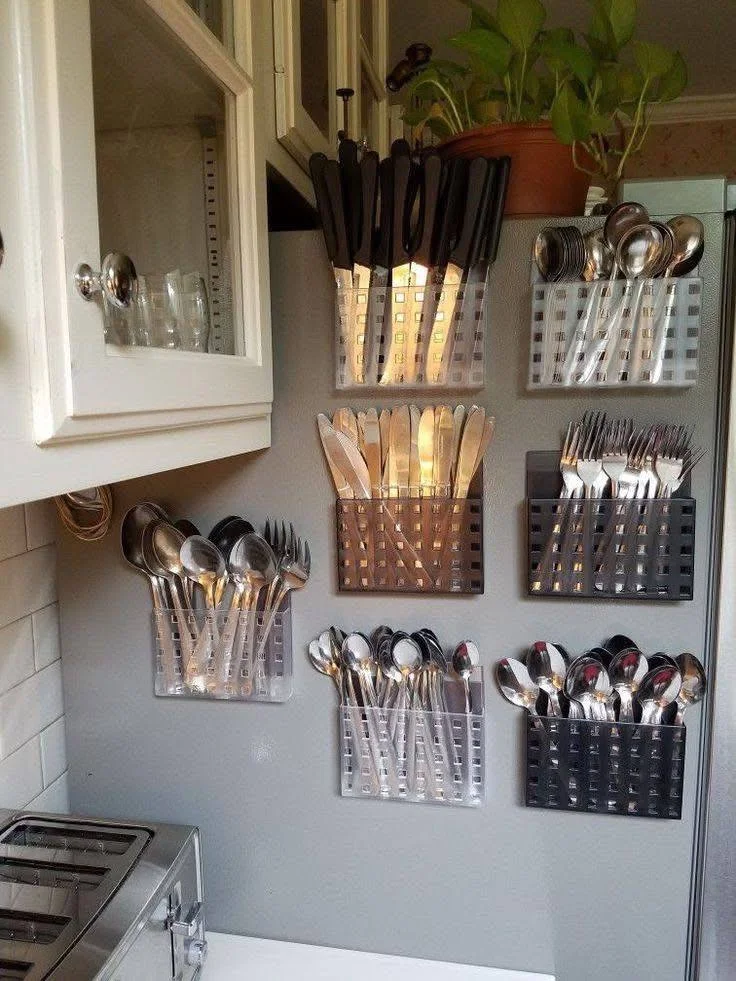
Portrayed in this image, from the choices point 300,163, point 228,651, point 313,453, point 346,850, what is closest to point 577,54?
point 300,163

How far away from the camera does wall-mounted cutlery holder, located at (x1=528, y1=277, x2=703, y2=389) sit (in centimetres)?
85

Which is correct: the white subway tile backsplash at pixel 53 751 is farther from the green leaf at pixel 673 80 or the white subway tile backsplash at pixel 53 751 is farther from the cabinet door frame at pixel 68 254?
the green leaf at pixel 673 80

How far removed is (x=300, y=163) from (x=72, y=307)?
0.61 meters

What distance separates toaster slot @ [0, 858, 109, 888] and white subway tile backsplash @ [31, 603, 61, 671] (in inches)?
9.9

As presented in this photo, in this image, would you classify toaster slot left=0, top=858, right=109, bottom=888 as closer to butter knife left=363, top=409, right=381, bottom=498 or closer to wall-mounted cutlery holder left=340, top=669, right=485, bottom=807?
wall-mounted cutlery holder left=340, top=669, right=485, bottom=807

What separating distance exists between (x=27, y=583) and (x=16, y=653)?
92 millimetres

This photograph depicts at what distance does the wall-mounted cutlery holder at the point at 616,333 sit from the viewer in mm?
849

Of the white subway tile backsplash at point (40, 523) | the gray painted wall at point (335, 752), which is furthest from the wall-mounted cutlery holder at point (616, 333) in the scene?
the white subway tile backsplash at point (40, 523)

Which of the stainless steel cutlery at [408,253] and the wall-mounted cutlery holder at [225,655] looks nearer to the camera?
the stainless steel cutlery at [408,253]

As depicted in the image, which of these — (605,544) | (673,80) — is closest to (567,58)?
(673,80)

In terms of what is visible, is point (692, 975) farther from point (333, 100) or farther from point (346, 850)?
point (333, 100)

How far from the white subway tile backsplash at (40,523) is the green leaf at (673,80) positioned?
0.95m

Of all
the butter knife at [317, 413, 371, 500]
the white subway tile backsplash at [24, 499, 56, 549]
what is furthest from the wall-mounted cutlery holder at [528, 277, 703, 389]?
the white subway tile backsplash at [24, 499, 56, 549]

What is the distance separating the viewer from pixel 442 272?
2.93ft
